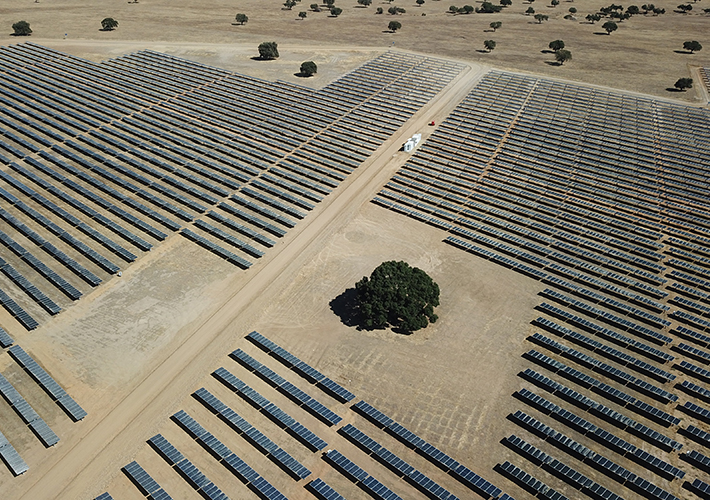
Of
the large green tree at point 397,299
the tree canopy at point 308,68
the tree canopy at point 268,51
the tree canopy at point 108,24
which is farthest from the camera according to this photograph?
the tree canopy at point 108,24

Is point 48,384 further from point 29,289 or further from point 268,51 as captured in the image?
point 268,51

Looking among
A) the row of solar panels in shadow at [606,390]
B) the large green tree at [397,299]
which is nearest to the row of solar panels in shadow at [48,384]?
the large green tree at [397,299]

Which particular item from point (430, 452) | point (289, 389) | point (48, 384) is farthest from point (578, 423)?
point (48, 384)

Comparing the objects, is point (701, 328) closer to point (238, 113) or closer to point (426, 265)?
point (426, 265)

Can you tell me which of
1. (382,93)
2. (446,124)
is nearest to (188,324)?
(446,124)

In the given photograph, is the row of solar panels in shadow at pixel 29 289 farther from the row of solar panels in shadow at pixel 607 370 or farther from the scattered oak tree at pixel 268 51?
the scattered oak tree at pixel 268 51

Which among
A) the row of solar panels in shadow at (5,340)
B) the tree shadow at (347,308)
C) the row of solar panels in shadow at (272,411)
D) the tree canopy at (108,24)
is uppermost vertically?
the tree canopy at (108,24)
